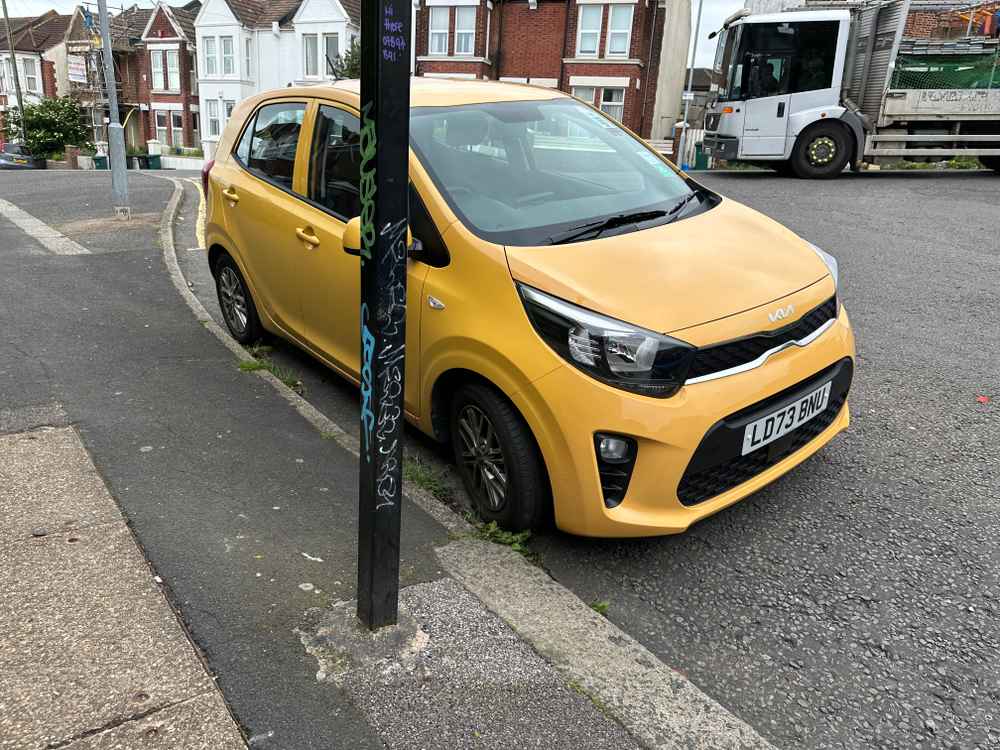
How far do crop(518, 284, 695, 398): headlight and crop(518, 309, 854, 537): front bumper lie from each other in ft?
0.15

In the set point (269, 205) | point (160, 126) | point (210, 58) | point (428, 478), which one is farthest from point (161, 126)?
point (428, 478)

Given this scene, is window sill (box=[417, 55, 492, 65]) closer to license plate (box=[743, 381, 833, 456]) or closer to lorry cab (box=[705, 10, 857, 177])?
lorry cab (box=[705, 10, 857, 177])

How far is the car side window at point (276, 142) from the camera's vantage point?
4684mm

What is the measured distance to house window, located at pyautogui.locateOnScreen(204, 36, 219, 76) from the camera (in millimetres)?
42312

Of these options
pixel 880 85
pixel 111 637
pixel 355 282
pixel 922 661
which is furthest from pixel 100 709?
pixel 880 85

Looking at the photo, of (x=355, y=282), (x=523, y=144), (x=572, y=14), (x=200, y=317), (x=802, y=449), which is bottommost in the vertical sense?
(x=200, y=317)

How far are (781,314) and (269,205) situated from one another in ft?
10.0

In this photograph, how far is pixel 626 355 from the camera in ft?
9.62

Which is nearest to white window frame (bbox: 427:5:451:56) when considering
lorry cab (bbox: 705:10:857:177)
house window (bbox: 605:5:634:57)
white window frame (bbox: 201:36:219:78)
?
house window (bbox: 605:5:634:57)

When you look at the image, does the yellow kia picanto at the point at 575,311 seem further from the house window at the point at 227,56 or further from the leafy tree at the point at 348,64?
the house window at the point at 227,56

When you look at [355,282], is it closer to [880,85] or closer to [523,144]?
[523,144]

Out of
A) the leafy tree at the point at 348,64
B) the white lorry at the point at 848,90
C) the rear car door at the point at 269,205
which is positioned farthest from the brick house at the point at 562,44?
the rear car door at the point at 269,205

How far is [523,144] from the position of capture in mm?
4133

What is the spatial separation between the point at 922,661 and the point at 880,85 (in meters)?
15.2
